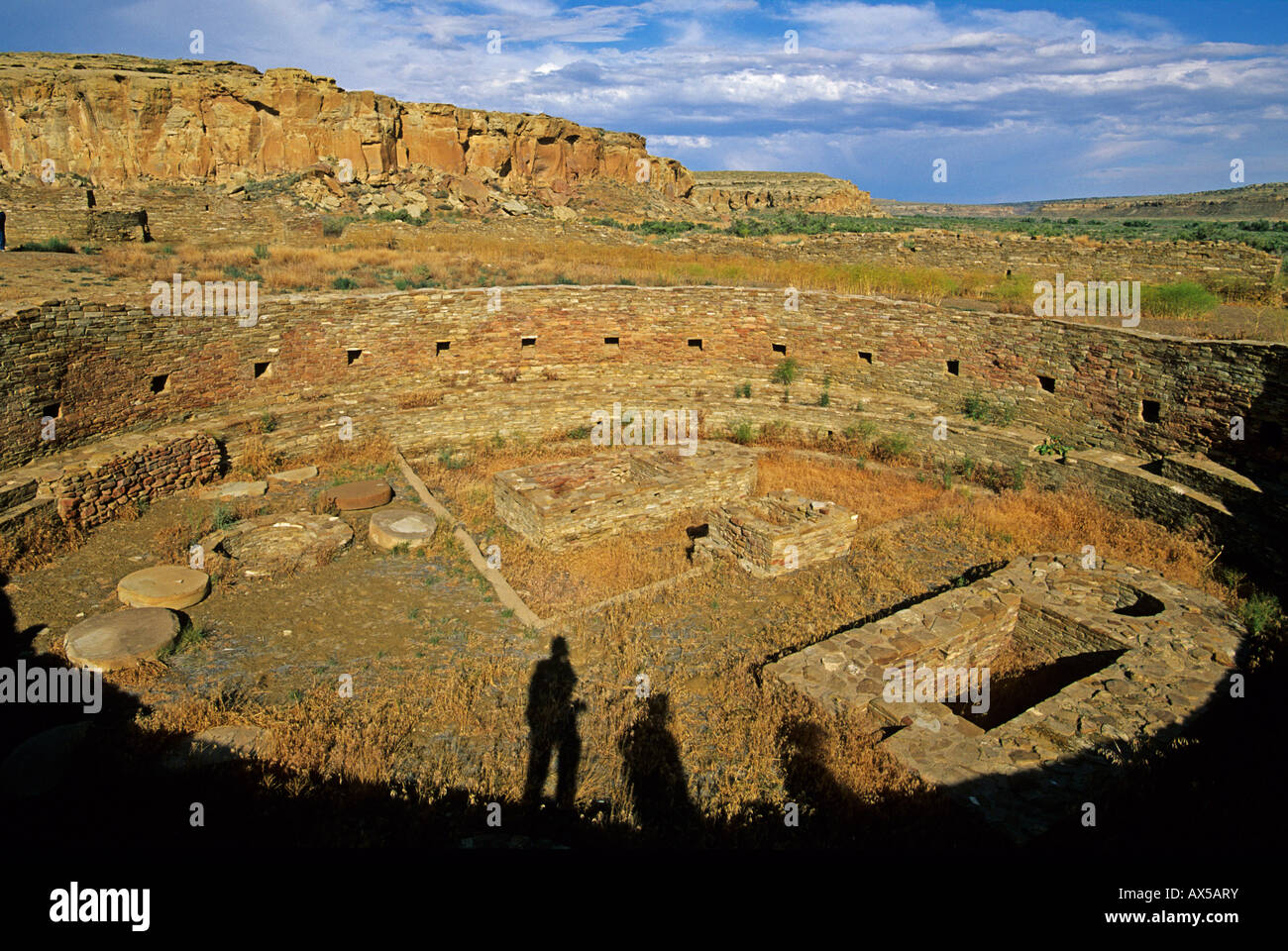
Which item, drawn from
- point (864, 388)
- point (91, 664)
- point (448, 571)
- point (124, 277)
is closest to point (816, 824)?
point (448, 571)

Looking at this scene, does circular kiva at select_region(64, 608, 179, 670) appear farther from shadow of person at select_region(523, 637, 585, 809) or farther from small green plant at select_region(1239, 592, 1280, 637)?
small green plant at select_region(1239, 592, 1280, 637)

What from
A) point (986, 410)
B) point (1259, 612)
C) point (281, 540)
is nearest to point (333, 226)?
point (281, 540)

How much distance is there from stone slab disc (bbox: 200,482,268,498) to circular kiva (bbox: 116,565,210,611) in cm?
261

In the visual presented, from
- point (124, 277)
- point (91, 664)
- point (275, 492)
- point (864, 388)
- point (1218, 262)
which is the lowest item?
point (91, 664)

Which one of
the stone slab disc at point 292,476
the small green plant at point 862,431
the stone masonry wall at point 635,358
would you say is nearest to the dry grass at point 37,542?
the stone masonry wall at point 635,358

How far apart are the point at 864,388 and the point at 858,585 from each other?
23.2 ft

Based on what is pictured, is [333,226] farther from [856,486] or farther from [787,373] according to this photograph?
[856,486]

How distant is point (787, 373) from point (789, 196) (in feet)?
162

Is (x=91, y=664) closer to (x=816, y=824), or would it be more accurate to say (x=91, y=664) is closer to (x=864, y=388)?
(x=816, y=824)

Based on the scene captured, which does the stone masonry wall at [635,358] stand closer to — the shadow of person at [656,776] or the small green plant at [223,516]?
the small green plant at [223,516]

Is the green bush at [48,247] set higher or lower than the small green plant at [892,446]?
higher

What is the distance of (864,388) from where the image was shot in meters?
14.8

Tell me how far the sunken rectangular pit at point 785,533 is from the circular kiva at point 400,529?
4.00 meters

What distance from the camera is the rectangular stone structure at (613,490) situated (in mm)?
9883
